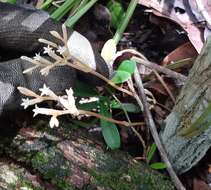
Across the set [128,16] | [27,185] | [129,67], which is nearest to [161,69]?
[129,67]

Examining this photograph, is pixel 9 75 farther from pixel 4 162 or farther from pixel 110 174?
pixel 110 174

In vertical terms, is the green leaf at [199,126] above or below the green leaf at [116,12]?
below

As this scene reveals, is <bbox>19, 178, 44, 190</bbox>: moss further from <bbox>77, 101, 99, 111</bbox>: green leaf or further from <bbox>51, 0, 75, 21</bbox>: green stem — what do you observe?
<bbox>51, 0, 75, 21</bbox>: green stem

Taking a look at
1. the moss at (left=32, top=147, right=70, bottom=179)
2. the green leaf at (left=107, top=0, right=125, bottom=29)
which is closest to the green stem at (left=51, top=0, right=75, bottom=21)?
the green leaf at (left=107, top=0, right=125, bottom=29)

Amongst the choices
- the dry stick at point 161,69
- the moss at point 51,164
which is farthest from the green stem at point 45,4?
the moss at point 51,164

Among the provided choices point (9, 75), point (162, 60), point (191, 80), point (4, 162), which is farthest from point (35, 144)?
point (162, 60)

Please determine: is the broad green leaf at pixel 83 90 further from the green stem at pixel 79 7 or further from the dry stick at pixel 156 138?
the green stem at pixel 79 7

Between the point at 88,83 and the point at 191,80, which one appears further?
the point at 88,83
